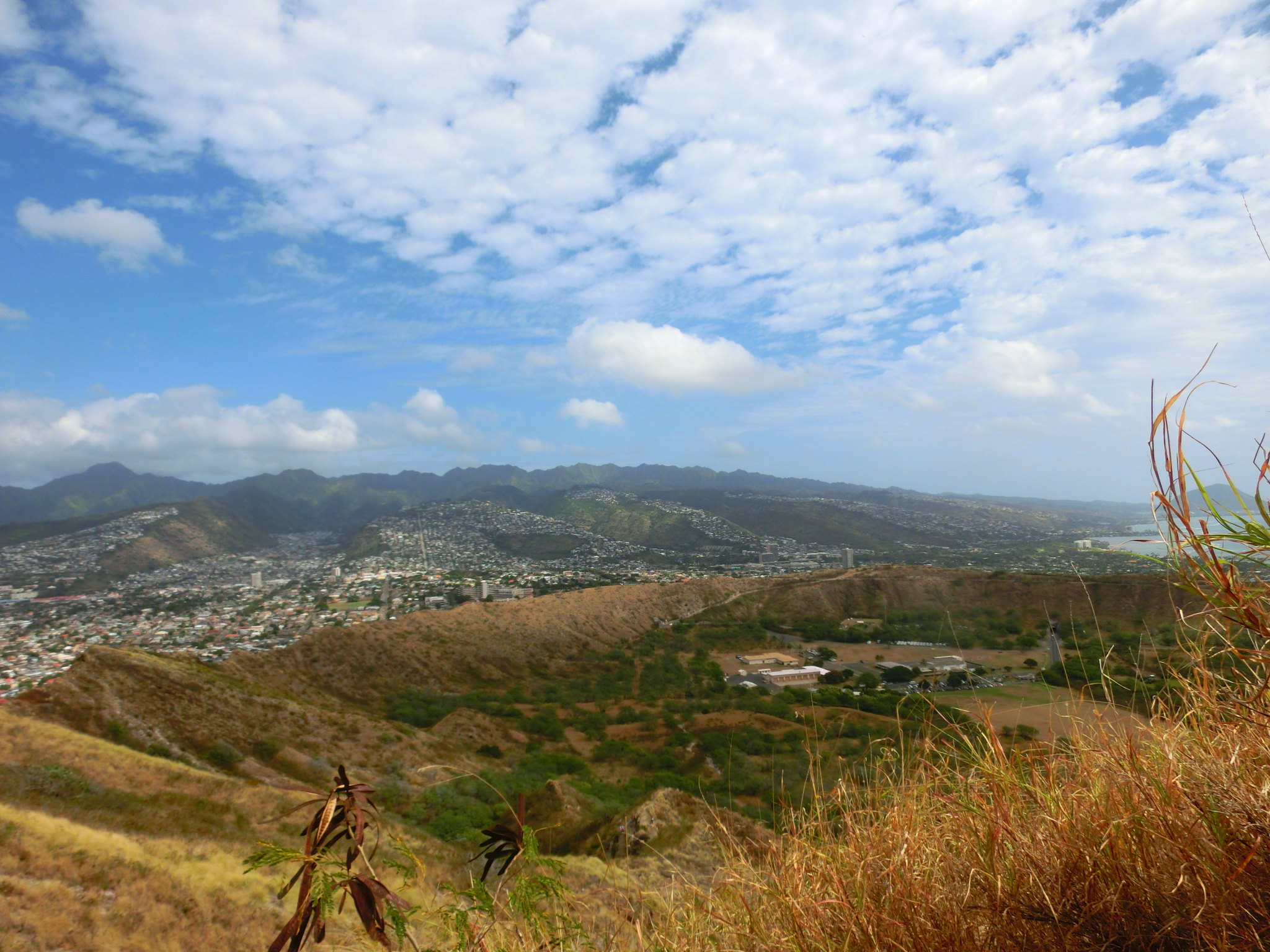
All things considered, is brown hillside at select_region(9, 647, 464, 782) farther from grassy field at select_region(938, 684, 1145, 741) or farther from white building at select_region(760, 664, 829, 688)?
grassy field at select_region(938, 684, 1145, 741)

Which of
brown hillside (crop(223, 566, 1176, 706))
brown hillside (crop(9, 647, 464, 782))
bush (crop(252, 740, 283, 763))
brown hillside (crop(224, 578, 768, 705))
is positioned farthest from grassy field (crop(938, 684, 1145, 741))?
brown hillside (crop(224, 578, 768, 705))

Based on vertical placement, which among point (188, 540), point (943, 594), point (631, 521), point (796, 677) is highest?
point (188, 540)

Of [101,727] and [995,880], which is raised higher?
[995,880]

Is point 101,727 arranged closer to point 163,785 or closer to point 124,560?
point 163,785

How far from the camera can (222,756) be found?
16391 millimetres

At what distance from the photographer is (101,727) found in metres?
16.2

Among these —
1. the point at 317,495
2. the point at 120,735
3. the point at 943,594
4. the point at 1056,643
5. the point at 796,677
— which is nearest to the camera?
the point at 1056,643

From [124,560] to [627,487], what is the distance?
115541 mm

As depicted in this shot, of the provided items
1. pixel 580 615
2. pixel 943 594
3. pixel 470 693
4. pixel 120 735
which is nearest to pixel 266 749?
pixel 120 735

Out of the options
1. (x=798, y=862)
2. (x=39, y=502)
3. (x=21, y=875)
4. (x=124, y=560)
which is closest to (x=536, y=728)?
(x=21, y=875)

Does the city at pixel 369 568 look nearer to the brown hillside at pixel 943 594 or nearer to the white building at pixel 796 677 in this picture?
the brown hillside at pixel 943 594

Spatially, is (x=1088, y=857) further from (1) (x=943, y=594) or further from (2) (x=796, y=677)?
(1) (x=943, y=594)

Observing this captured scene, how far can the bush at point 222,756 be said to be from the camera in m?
16.1

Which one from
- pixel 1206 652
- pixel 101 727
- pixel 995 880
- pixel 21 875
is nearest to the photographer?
pixel 995 880
